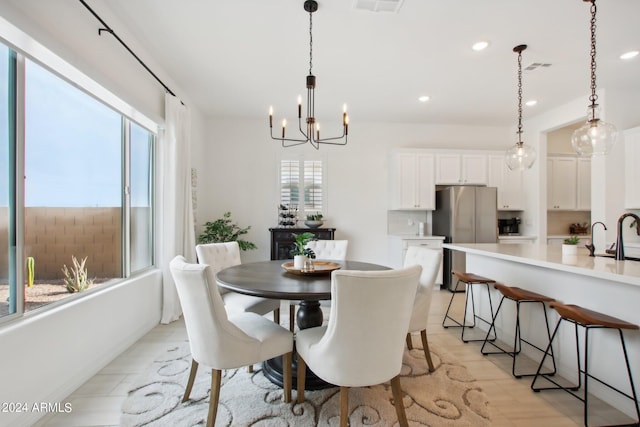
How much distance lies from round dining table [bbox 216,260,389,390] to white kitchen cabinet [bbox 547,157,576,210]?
4.65 metres

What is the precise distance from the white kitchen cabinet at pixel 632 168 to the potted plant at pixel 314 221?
13.4ft

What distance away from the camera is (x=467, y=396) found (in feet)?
6.54

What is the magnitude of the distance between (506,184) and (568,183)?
1.20m

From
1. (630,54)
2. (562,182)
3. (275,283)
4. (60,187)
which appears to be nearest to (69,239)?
(60,187)

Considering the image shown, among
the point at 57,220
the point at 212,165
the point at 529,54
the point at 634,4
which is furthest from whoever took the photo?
the point at 212,165

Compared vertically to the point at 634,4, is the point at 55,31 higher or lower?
lower

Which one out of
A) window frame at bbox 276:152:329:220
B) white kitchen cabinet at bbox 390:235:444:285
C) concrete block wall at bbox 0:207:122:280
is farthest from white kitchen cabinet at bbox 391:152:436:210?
concrete block wall at bbox 0:207:122:280

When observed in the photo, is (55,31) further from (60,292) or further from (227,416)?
(227,416)

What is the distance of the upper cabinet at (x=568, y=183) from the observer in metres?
5.36

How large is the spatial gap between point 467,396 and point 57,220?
3.05 metres

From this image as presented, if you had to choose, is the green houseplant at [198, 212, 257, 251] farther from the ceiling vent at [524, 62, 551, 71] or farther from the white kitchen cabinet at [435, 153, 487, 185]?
the ceiling vent at [524, 62, 551, 71]

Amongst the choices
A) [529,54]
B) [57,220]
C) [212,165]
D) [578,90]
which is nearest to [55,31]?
[57,220]

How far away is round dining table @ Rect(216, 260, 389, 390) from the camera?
1.72 metres

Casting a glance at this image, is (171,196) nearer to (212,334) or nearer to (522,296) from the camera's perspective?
(212,334)
